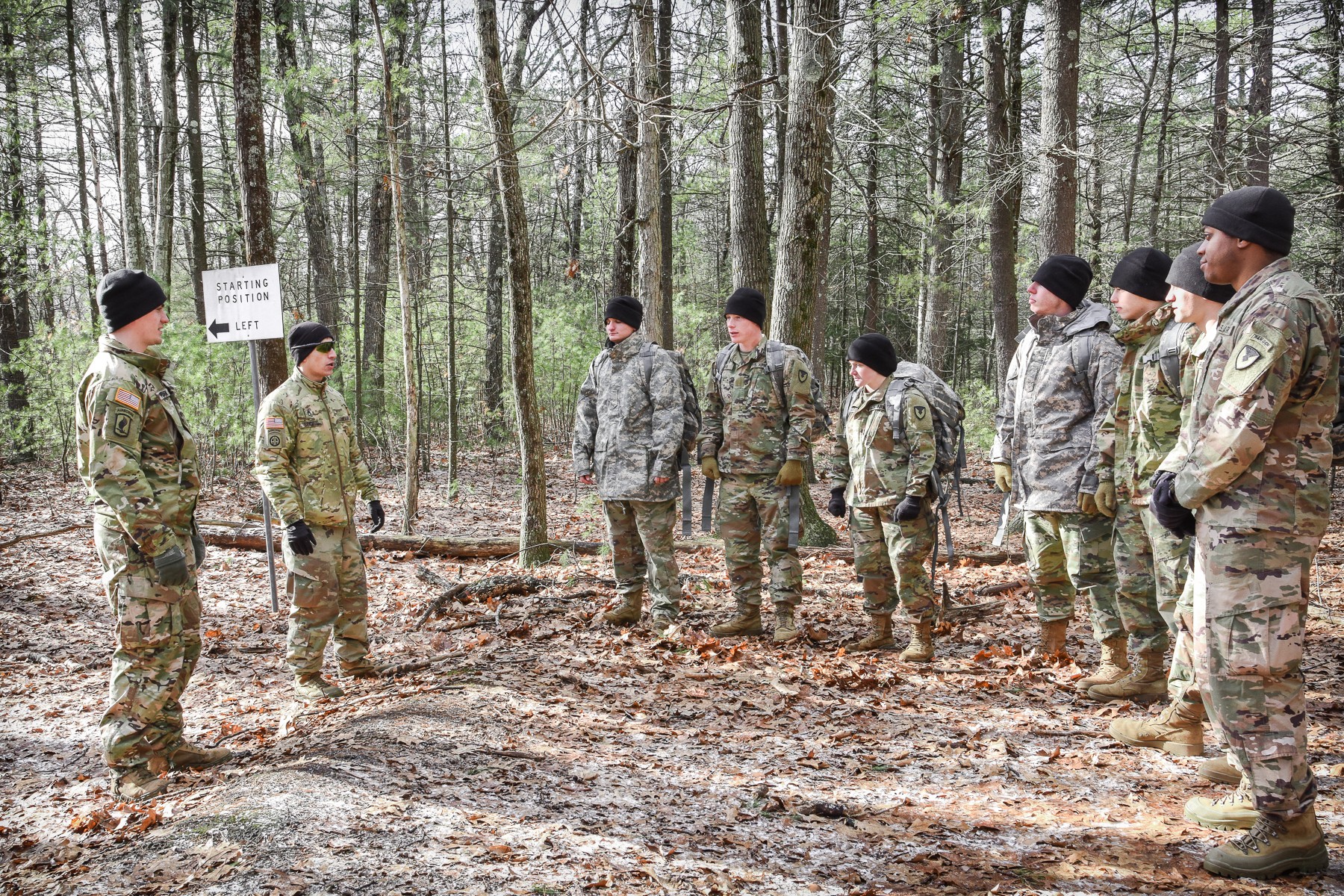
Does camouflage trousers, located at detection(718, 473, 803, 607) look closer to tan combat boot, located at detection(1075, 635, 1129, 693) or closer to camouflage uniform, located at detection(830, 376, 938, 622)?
camouflage uniform, located at detection(830, 376, 938, 622)

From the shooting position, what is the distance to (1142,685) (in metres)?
4.74

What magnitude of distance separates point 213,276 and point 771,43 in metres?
11.6

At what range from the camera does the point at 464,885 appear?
2.76 m

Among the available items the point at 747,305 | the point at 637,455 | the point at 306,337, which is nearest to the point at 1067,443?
the point at 747,305

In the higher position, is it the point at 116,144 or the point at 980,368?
the point at 116,144

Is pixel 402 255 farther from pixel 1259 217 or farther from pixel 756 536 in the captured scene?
pixel 1259 217

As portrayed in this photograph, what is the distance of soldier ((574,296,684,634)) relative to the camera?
20.7 ft

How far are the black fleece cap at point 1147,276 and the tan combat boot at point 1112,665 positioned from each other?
2.00 meters

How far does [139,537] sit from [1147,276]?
17.5 feet

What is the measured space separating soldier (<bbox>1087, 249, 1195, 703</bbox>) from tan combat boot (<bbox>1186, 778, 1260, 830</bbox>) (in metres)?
1.02

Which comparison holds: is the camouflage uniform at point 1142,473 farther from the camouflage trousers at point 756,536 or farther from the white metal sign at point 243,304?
the white metal sign at point 243,304

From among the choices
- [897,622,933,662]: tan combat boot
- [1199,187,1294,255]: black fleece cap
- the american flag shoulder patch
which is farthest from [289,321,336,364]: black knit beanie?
[1199,187,1294,255]: black fleece cap

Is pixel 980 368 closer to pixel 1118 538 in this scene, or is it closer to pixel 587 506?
pixel 587 506

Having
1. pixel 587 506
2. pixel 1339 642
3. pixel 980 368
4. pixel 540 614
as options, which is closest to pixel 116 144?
pixel 587 506
